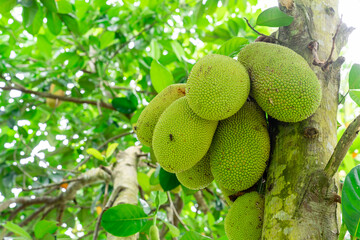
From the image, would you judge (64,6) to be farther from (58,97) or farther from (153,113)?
(153,113)

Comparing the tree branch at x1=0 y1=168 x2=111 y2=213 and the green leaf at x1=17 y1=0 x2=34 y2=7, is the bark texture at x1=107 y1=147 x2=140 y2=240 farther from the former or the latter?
the green leaf at x1=17 y1=0 x2=34 y2=7

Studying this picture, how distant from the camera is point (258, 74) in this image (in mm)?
795

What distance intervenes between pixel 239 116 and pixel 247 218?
0.27 metres

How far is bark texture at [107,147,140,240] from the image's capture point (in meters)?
1.37

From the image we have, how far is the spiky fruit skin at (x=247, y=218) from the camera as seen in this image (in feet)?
2.39

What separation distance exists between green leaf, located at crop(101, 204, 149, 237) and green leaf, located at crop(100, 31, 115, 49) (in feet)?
4.90

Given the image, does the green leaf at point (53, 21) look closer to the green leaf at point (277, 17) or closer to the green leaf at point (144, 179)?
the green leaf at point (144, 179)

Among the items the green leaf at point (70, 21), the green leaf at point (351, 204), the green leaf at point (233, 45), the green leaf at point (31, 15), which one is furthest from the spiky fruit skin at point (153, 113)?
the green leaf at point (70, 21)

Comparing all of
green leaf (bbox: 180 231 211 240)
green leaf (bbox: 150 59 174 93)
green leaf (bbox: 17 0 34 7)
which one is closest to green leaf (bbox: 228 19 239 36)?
green leaf (bbox: 150 59 174 93)

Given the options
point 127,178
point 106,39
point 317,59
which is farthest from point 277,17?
point 106,39

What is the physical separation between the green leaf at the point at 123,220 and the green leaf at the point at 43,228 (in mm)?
465

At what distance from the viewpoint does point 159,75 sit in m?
1.23

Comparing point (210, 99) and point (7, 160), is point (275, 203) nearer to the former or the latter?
point (210, 99)

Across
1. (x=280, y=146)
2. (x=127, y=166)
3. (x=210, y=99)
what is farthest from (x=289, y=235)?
(x=127, y=166)
